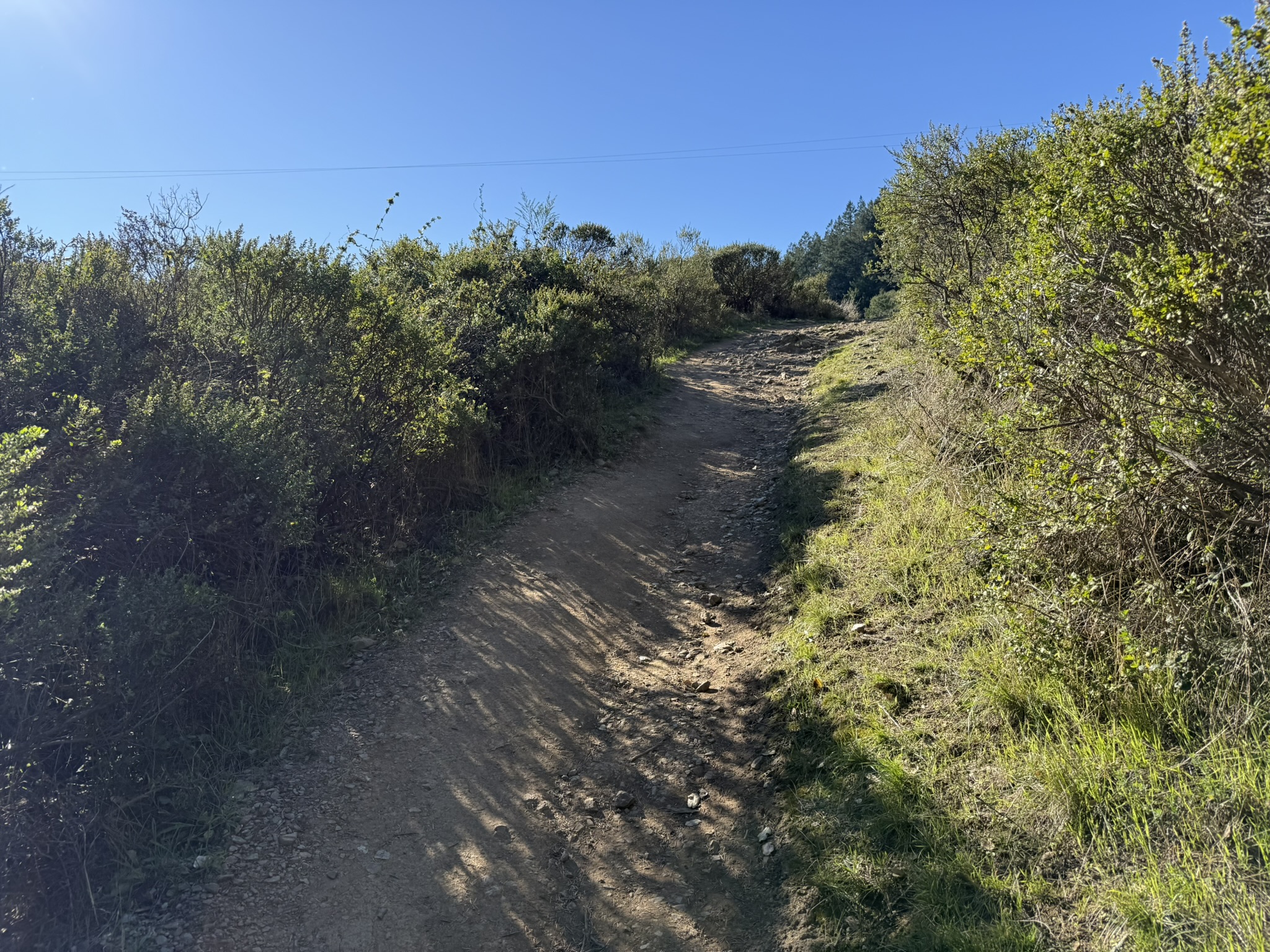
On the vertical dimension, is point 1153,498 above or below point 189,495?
below

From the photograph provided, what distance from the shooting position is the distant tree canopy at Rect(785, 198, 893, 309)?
153 ft

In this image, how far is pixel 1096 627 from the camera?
3393 millimetres

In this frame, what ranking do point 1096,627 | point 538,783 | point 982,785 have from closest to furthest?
1. point 982,785
2. point 1096,627
3. point 538,783

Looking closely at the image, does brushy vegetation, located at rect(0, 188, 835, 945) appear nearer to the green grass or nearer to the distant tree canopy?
the green grass

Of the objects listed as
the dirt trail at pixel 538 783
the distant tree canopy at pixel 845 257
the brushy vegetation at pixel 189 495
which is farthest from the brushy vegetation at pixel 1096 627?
the distant tree canopy at pixel 845 257

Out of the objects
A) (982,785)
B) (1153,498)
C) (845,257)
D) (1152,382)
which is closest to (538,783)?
(982,785)

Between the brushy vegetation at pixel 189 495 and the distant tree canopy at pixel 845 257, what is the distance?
3554 centimetres

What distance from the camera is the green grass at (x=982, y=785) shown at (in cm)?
247

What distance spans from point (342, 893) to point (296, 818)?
65 centimetres

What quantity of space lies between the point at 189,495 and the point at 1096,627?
5.37 m

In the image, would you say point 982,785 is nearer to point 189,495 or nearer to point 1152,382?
point 1152,382

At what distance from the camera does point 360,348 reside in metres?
6.96

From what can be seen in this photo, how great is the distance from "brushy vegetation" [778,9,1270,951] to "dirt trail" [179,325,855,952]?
54 cm

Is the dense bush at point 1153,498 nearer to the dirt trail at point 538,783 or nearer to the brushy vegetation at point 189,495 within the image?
the dirt trail at point 538,783
